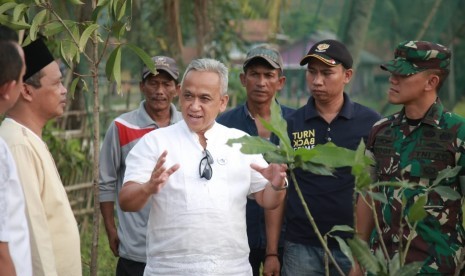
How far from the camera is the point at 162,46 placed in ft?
40.1

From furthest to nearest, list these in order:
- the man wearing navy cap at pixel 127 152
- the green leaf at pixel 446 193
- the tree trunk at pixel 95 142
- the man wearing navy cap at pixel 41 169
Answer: the man wearing navy cap at pixel 127 152, the tree trunk at pixel 95 142, the man wearing navy cap at pixel 41 169, the green leaf at pixel 446 193

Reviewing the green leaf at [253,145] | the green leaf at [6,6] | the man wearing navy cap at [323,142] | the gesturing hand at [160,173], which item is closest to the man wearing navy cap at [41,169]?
the green leaf at [6,6]

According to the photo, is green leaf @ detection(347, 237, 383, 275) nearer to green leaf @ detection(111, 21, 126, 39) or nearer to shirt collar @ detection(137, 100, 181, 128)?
green leaf @ detection(111, 21, 126, 39)

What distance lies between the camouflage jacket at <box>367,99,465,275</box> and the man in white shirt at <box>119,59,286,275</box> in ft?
1.87

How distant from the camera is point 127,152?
18.5 feet

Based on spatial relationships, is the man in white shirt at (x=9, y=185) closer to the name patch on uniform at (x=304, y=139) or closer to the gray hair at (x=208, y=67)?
the gray hair at (x=208, y=67)

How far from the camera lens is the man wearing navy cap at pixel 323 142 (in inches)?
208

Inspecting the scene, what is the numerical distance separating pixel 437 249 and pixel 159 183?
54.3 inches

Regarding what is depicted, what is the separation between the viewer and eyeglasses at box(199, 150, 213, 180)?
4.38m

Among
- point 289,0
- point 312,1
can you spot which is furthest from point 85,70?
point 312,1

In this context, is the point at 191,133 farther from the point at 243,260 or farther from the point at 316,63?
the point at 316,63

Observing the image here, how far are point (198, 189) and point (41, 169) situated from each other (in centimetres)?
72

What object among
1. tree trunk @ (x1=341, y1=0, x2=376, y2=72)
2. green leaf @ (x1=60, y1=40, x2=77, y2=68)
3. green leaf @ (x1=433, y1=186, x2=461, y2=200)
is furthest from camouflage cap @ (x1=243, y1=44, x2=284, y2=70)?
tree trunk @ (x1=341, y1=0, x2=376, y2=72)

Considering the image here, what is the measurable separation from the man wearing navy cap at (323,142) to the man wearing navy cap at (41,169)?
4.82 ft
